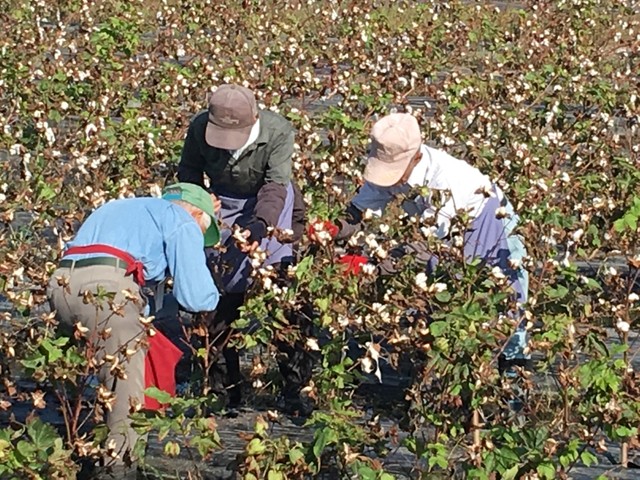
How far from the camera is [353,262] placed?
4.87m

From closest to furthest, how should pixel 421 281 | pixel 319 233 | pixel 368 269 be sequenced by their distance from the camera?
pixel 421 281 < pixel 368 269 < pixel 319 233

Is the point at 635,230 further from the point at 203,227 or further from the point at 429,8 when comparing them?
the point at 429,8

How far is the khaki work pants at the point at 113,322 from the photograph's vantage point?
4.28m

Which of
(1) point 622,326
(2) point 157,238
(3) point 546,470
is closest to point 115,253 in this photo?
(2) point 157,238

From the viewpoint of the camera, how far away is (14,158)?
7684mm

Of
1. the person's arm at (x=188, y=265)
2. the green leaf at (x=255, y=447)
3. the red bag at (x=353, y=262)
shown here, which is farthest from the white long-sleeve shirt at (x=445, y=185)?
the green leaf at (x=255, y=447)

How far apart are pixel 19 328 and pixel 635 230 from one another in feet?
8.44

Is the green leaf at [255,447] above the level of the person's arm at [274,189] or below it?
below

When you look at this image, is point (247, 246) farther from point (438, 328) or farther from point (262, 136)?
point (438, 328)

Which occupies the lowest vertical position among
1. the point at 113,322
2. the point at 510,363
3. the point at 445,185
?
the point at 510,363

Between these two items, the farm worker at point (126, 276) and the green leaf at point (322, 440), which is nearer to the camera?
the green leaf at point (322, 440)

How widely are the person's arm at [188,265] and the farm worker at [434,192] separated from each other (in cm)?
63

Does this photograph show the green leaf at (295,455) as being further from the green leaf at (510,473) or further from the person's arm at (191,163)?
the person's arm at (191,163)

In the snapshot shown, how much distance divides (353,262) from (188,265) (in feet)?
2.53
